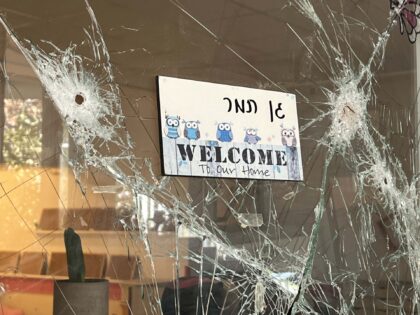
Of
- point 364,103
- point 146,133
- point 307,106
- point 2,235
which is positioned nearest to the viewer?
point 2,235

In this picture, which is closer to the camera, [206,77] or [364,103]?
[206,77]

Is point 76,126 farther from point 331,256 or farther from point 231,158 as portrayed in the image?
point 331,256

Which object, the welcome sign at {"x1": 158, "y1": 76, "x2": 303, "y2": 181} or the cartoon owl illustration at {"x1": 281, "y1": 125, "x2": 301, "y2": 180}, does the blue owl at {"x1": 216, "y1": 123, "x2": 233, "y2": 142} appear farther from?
the cartoon owl illustration at {"x1": 281, "y1": 125, "x2": 301, "y2": 180}

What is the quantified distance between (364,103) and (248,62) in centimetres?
39

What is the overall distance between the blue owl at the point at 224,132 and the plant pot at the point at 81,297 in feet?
1.27

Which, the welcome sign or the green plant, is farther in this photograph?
the welcome sign

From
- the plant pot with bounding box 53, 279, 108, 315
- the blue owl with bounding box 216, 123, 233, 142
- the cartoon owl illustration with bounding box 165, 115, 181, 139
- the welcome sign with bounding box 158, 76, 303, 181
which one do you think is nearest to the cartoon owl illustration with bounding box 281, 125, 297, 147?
the welcome sign with bounding box 158, 76, 303, 181

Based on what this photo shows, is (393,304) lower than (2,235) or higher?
lower

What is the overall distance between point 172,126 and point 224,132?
0.13 m

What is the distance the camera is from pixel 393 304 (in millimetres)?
1627

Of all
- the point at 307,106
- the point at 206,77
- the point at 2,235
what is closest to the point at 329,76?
the point at 307,106

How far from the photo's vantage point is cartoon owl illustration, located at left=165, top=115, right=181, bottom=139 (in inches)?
48.0

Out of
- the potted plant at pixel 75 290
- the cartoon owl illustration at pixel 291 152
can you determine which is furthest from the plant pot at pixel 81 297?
the cartoon owl illustration at pixel 291 152

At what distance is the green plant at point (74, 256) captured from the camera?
104cm
